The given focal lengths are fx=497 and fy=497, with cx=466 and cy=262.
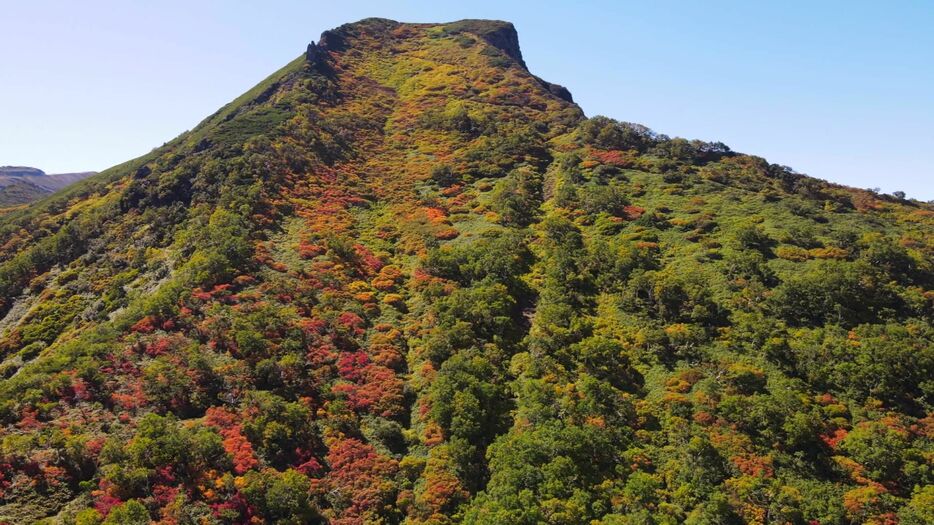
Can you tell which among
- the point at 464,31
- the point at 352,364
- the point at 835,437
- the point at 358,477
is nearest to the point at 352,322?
the point at 352,364

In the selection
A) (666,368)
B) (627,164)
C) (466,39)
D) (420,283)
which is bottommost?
(666,368)

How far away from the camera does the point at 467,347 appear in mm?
55969

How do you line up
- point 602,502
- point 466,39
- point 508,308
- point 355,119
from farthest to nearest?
point 466,39 → point 355,119 → point 508,308 → point 602,502

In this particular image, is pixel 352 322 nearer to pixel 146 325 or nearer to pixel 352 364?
pixel 352 364

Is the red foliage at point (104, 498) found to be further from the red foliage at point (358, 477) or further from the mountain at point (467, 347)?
the red foliage at point (358, 477)

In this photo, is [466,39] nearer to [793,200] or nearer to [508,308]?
[793,200]

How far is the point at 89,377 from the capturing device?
46.5m

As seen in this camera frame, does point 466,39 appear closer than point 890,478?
No

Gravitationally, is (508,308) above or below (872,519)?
above

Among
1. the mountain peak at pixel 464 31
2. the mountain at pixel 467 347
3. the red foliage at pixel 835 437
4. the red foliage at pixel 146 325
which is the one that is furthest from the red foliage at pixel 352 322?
the mountain peak at pixel 464 31

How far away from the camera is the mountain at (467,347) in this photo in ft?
125

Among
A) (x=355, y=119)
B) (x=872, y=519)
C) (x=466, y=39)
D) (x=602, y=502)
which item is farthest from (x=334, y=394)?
(x=466, y=39)

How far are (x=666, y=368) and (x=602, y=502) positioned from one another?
1846cm

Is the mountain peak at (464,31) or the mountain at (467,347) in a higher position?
the mountain peak at (464,31)
